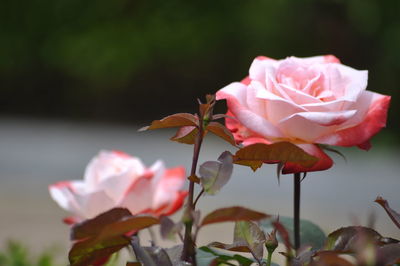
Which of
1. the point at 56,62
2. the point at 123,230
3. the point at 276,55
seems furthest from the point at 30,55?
the point at 123,230

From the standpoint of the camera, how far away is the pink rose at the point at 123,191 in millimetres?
645

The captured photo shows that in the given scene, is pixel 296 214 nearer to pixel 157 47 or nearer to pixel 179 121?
pixel 179 121

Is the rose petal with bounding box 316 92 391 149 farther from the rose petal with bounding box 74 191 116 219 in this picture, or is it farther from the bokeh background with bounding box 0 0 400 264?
the bokeh background with bounding box 0 0 400 264

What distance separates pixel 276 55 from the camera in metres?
4.09

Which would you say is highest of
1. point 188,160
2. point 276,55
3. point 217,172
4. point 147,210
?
point 217,172

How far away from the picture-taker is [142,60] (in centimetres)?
436

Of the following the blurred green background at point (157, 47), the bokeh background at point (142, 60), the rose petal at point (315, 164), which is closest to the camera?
the rose petal at point (315, 164)

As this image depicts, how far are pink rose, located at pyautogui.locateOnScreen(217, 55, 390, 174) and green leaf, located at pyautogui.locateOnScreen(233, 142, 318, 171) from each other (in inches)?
1.9

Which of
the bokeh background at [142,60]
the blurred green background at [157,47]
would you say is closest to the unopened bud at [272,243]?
the bokeh background at [142,60]

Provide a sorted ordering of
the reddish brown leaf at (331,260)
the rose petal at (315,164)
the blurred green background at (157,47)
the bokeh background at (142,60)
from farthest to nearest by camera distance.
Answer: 1. the blurred green background at (157,47)
2. the bokeh background at (142,60)
3. the rose petal at (315,164)
4. the reddish brown leaf at (331,260)

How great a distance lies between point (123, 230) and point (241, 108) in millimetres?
145

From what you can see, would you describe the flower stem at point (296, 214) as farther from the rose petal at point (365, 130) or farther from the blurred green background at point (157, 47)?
the blurred green background at point (157, 47)

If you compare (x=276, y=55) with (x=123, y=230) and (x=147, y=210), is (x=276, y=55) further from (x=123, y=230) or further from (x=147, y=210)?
(x=123, y=230)

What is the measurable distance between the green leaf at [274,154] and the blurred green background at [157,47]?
3.59m
